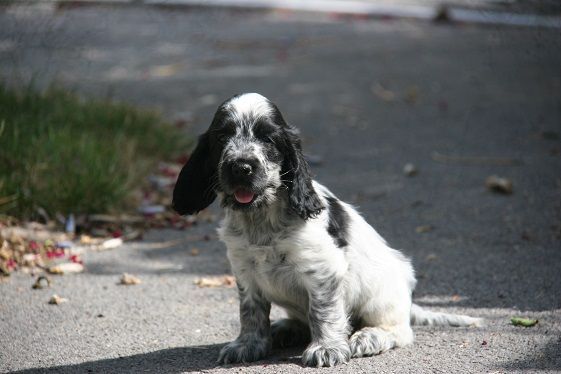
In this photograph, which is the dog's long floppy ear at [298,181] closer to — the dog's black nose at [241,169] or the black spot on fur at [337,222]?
the black spot on fur at [337,222]

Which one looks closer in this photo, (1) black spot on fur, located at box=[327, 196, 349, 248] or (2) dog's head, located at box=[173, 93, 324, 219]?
(2) dog's head, located at box=[173, 93, 324, 219]

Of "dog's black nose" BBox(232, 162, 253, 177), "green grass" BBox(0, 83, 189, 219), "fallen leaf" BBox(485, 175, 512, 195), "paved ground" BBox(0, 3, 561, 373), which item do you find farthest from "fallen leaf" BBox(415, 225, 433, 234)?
"dog's black nose" BBox(232, 162, 253, 177)

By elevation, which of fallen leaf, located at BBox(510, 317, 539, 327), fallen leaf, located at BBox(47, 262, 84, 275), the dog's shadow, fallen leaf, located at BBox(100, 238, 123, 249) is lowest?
fallen leaf, located at BBox(100, 238, 123, 249)

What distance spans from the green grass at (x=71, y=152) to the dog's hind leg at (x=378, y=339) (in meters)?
3.11

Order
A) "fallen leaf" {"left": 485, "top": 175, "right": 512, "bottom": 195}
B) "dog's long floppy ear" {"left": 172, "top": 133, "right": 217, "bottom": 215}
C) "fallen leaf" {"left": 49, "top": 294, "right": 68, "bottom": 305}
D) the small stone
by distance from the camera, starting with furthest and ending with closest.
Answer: the small stone
"fallen leaf" {"left": 485, "top": 175, "right": 512, "bottom": 195}
"fallen leaf" {"left": 49, "top": 294, "right": 68, "bottom": 305}
"dog's long floppy ear" {"left": 172, "top": 133, "right": 217, "bottom": 215}

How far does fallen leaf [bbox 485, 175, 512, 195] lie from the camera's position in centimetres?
722

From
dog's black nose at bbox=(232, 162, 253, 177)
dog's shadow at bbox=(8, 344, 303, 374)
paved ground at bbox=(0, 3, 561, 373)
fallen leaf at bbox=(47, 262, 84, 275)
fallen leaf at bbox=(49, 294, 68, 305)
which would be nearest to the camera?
dog's black nose at bbox=(232, 162, 253, 177)

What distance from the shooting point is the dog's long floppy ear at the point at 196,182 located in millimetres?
4332

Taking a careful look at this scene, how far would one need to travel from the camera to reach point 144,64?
13016 millimetres

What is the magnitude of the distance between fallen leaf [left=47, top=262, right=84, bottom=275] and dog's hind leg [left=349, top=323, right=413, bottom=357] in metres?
2.37

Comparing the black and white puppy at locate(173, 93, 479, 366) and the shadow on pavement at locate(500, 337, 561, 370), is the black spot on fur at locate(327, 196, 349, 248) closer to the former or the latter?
the black and white puppy at locate(173, 93, 479, 366)

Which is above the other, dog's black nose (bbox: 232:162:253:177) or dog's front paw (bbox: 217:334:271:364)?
dog's black nose (bbox: 232:162:253:177)

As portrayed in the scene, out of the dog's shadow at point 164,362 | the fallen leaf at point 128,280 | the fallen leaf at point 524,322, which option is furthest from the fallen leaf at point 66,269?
the fallen leaf at point 524,322

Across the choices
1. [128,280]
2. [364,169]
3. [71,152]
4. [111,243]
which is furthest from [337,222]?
[364,169]
